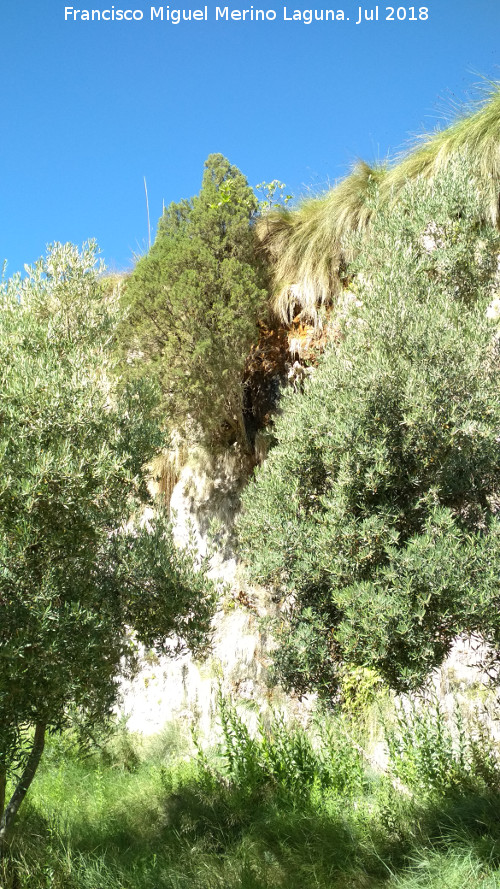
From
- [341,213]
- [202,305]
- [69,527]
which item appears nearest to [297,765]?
[69,527]

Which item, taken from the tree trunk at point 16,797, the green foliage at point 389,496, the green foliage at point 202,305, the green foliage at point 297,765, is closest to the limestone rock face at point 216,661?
the green foliage at point 297,765

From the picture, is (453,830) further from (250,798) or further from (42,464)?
(42,464)

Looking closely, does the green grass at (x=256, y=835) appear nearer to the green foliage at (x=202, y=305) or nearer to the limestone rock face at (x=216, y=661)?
the limestone rock face at (x=216, y=661)

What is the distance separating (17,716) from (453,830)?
3.73 meters

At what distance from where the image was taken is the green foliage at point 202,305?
30.7 ft

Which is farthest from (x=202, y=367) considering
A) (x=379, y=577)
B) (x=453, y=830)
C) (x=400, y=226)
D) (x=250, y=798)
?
(x=453, y=830)

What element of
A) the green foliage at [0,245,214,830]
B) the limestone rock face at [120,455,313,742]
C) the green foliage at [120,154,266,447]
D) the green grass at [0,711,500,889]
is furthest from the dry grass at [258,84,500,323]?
the green grass at [0,711,500,889]

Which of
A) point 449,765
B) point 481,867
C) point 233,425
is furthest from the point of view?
point 233,425

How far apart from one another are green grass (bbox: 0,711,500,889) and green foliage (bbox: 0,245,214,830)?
51.7 inches

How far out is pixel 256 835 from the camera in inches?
255

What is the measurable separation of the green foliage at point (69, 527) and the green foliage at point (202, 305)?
2918 mm

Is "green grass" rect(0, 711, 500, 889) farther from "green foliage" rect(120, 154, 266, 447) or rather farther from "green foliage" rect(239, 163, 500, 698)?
"green foliage" rect(120, 154, 266, 447)

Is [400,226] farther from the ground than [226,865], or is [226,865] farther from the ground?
[400,226]

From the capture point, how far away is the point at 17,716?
4684 millimetres
